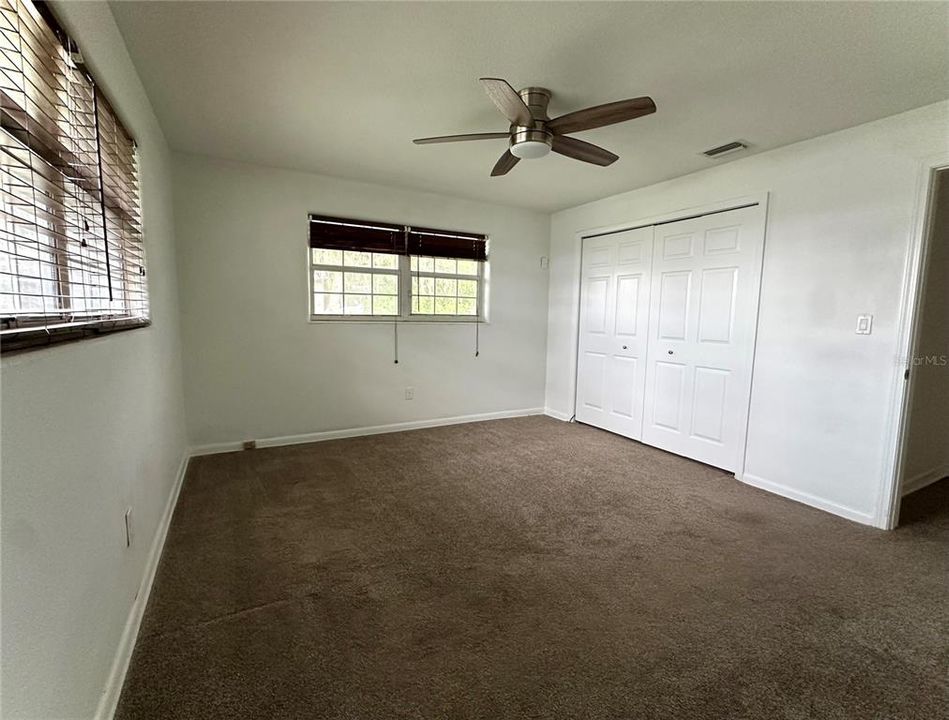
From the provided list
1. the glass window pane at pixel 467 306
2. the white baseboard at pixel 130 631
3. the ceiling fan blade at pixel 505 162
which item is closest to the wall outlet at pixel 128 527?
the white baseboard at pixel 130 631

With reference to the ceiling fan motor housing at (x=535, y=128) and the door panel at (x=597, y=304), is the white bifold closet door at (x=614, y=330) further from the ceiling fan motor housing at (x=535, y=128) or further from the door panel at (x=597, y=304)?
the ceiling fan motor housing at (x=535, y=128)

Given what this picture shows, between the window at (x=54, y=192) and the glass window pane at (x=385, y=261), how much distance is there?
230 centimetres

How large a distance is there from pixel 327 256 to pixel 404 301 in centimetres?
84

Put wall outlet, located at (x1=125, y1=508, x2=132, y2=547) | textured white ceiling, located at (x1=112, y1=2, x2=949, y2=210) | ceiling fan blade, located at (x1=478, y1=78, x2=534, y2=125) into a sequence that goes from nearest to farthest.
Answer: wall outlet, located at (x1=125, y1=508, x2=132, y2=547)
textured white ceiling, located at (x1=112, y1=2, x2=949, y2=210)
ceiling fan blade, located at (x1=478, y1=78, x2=534, y2=125)

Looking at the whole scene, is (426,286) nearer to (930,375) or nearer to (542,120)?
(542,120)

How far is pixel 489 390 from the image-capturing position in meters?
4.91

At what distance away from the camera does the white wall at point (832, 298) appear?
2.49 m

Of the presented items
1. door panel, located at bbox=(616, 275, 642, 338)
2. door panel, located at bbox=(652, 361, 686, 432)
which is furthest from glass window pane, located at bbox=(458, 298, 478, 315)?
door panel, located at bbox=(652, 361, 686, 432)

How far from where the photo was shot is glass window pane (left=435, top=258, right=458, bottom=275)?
177 inches

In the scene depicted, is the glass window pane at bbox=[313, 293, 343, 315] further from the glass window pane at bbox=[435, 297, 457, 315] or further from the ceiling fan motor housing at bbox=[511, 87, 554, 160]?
the ceiling fan motor housing at bbox=[511, 87, 554, 160]

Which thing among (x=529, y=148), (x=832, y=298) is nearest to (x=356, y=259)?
(x=529, y=148)

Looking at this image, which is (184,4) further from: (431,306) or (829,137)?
(829,137)

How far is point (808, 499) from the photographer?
2883 millimetres

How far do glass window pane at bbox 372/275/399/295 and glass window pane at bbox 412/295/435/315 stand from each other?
23 centimetres
